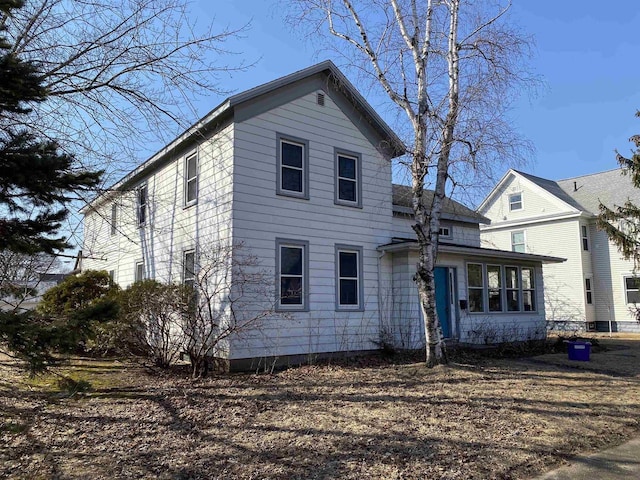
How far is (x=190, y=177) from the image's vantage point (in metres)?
12.4

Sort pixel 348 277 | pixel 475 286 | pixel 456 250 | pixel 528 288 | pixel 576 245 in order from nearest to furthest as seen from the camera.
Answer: pixel 348 277 → pixel 456 250 → pixel 475 286 → pixel 528 288 → pixel 576 245

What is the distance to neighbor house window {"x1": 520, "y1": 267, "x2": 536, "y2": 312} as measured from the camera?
1595 cm

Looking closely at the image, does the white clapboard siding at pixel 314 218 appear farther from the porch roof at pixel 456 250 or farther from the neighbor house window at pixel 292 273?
the porch roof at pixel 456 250

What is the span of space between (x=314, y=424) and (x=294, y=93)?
8.40 metres

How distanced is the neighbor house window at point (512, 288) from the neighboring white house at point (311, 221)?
49 cm

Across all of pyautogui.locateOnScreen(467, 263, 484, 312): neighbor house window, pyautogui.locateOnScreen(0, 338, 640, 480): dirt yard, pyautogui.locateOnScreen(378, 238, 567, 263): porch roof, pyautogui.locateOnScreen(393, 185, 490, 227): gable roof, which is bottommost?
pyautogui.locateOnScreen(0, 338, 640, 480): dirt yard

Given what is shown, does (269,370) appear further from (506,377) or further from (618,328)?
(618,328)

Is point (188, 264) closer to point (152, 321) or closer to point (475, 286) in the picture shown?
point (152, 321)

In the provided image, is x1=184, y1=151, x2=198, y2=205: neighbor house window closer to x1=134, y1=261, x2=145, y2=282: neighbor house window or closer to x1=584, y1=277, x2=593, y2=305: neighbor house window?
x1=134, y1=261, x2=145, y2=282: neighbor house window

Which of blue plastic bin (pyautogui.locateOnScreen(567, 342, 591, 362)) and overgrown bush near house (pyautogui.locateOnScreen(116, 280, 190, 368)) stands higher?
overgrown bush near house (pyautogui.locateOnScreen(116, 280, 190, 368))

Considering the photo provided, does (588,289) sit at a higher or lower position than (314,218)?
lower

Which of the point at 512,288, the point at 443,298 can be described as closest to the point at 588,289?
the point at 512,288

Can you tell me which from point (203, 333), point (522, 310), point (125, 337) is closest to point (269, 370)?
point (203, 333)

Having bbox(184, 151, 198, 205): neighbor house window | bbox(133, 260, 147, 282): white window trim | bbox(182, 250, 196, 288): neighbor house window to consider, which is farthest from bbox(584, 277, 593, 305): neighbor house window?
bbox(133, 260, 147, 282): white window trim
